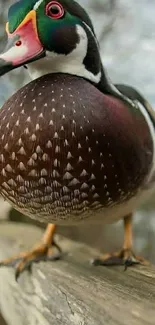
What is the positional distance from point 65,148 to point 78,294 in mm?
170

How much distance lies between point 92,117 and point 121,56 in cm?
81

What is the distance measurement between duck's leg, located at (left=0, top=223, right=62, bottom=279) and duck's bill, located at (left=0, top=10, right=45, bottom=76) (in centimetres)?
32

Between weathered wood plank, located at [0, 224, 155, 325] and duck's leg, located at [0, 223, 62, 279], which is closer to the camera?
weathered wood plank, located at [0, 224, 155, 325]

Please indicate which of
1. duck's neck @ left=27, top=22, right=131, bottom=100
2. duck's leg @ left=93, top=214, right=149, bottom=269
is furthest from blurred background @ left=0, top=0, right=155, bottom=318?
duck's neck @ left=27, top=22, right=131, bottom=100

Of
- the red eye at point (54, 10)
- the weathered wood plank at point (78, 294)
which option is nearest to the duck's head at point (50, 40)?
the red eye at point (54, 10)

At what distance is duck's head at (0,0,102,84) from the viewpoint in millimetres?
500

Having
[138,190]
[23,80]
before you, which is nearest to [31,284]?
[138,190]

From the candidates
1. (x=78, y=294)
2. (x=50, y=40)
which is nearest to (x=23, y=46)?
(x=50, y=40)

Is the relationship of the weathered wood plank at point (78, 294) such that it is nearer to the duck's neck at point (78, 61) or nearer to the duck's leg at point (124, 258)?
the duck's leg at point (124, 258)

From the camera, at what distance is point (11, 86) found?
1.17 meters

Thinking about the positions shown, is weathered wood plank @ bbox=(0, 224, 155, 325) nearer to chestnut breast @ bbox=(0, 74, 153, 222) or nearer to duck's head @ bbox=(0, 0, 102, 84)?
chestnut breast @ bbox=(0, 74, 153, 222)

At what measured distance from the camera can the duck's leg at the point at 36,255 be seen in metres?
0.75

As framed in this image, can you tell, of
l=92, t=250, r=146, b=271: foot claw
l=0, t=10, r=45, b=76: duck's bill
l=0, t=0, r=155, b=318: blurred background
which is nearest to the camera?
l=0, t=10, r=45, b=76: duck's bill

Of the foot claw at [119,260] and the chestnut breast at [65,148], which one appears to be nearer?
the chestnut breast at [65,148]
